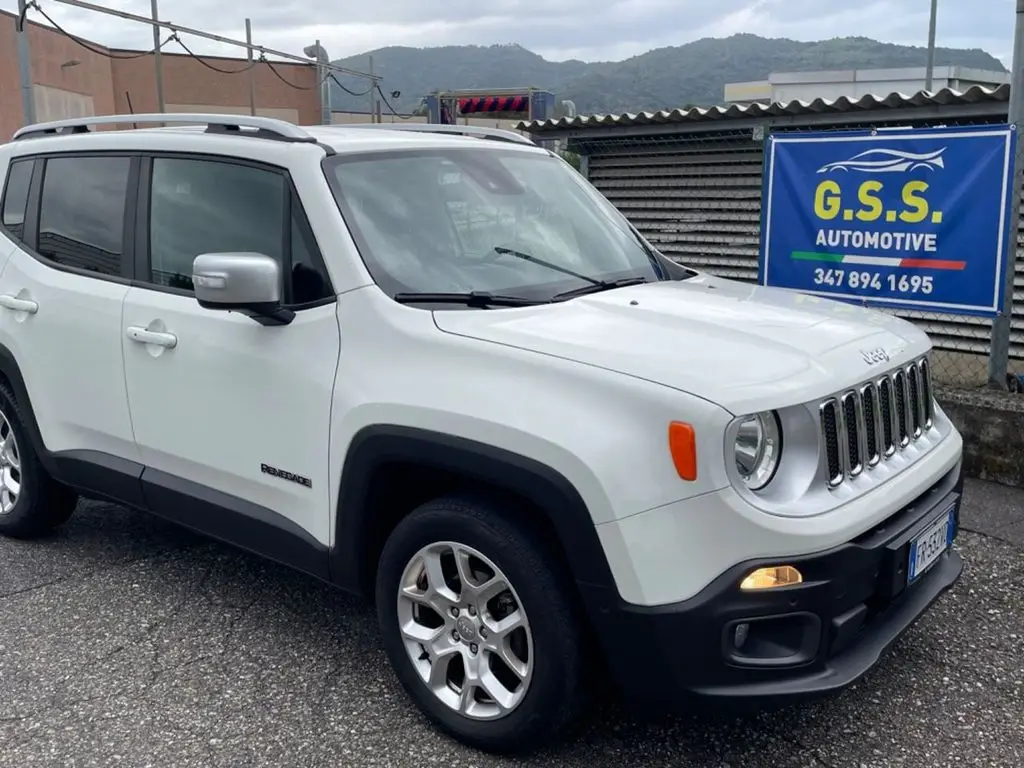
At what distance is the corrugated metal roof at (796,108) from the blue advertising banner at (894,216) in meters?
1.80

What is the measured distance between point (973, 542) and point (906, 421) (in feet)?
5.87

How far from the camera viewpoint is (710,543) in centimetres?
254

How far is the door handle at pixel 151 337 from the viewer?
3.71 meters

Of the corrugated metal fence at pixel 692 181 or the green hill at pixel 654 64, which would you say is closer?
the corrugated metal fence at pixel 692 181

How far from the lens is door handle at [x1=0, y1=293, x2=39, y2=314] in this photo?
4359 mm

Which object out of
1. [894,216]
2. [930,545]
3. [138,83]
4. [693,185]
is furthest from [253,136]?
[138,83]

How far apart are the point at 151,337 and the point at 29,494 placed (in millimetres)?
1438

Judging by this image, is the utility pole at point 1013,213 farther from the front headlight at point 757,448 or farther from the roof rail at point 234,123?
the roof rail at point 234,123

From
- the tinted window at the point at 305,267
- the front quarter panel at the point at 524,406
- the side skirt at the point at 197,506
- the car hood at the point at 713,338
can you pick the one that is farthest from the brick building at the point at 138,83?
the car hood at the point at 713,338

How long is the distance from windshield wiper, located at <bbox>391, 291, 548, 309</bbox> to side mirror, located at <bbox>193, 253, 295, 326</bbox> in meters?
0.40

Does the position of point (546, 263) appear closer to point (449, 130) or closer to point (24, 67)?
point (449, 130)

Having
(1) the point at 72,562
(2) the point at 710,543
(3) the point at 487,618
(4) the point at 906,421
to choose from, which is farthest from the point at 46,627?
(4) the point at 906,421

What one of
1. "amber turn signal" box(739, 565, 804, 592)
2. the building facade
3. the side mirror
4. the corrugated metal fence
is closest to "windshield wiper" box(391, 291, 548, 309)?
the side mirror

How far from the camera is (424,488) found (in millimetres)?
3244
